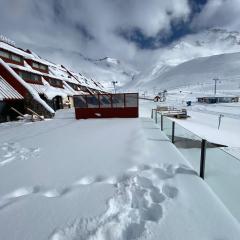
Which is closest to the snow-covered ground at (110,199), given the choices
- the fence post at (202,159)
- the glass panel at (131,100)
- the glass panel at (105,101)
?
the fence post at (202,159)

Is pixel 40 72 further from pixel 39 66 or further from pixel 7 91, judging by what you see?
pixel 7 91

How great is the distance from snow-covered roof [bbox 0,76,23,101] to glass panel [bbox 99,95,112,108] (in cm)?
802

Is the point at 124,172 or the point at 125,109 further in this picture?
the point at 125,109

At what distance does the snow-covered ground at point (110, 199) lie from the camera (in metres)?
2.92

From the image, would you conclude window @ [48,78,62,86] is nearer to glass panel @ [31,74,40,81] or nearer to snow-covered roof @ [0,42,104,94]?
snow-covered roof @ [0,42,104,94]

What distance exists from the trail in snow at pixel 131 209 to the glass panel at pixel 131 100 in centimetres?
1285

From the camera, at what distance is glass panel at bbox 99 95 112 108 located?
1781cm

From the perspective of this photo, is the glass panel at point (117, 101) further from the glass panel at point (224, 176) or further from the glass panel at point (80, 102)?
the glass panel at point (224, 176)

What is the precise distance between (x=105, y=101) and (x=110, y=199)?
14.6m

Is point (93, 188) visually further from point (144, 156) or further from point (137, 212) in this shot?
point (144, 156)

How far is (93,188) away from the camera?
4.21m

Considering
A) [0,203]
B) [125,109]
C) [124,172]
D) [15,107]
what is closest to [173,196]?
[124,172]

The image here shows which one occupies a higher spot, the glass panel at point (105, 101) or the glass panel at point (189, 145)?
the glass panel at point (105, 101)

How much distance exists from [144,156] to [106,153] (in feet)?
4.55
